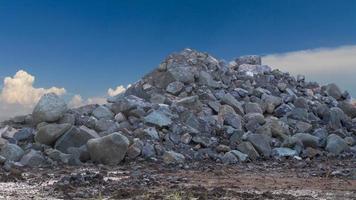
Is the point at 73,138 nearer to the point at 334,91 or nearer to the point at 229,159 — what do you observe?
the point at 229,159

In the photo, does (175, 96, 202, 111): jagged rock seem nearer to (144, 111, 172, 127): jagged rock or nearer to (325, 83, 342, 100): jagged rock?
(144, 111, 172, 127): jagged rock

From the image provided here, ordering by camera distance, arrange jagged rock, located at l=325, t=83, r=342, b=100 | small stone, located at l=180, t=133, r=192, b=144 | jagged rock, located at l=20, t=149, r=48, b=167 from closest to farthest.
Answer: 1. jagged rock, located at l=20, t=149, r=48, b=167
2. small stone, located at l=180, t=133, r=192, b=144
3. jagged rock, located at l=325, t=83, r=342, b=100

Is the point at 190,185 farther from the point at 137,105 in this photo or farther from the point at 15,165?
the point at 137,105

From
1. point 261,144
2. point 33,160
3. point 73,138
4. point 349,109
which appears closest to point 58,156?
point 33,160

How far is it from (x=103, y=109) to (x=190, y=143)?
347 cm

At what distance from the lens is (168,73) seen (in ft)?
74.2

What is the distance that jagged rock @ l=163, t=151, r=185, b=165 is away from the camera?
15992 mm

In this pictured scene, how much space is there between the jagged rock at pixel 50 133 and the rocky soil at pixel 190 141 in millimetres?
28

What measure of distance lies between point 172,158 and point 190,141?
1.75m

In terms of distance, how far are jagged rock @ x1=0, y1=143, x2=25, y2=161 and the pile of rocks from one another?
0.08ft

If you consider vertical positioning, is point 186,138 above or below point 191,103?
below

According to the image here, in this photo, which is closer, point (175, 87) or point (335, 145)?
point (335, 145)

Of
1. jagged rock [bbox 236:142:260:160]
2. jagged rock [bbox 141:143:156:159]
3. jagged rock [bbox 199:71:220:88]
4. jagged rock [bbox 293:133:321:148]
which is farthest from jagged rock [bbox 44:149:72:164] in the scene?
jagged rock [bbox 199:71:220:88]

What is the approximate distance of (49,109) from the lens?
17.8 metres
